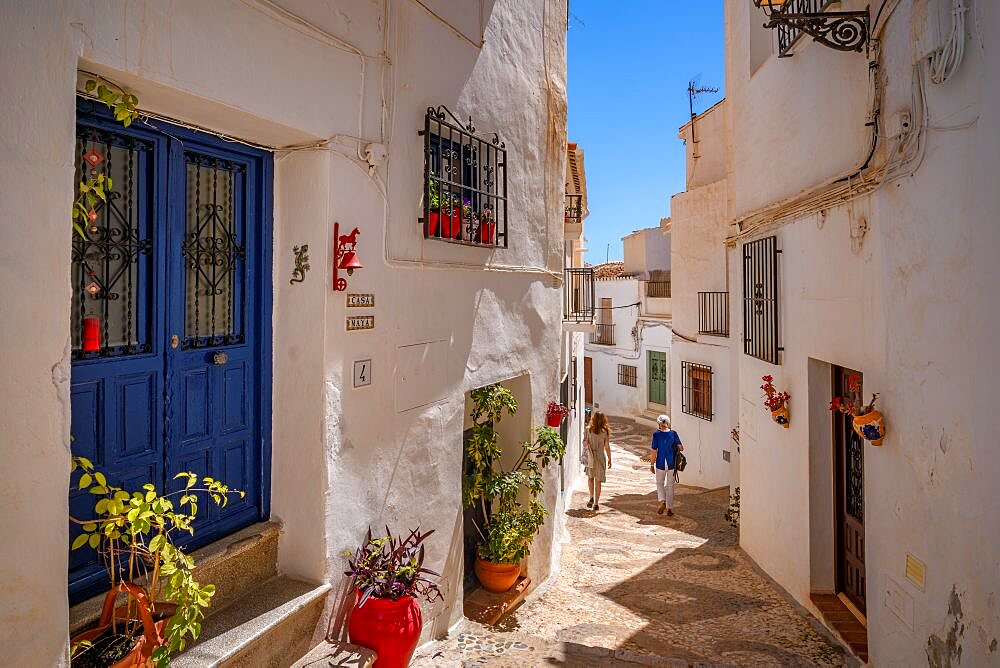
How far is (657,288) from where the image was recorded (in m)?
21.3

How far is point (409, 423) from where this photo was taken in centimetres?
461

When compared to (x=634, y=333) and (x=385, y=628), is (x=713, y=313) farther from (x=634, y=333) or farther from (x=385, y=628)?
(x=385, y=628)

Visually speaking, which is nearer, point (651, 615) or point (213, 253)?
point (213, 253)

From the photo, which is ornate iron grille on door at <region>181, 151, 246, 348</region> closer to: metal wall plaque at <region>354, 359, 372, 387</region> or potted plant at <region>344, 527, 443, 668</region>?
metal wall plaque at <region>354, 359, 372, 387</region>

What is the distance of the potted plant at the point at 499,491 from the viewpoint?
585cm

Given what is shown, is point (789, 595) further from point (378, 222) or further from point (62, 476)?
point (62, 476)

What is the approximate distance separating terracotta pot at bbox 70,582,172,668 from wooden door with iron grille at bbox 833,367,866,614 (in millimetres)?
5376

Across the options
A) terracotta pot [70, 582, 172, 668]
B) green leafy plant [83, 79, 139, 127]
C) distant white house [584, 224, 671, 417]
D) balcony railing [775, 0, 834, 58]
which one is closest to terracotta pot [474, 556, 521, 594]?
terracotta pot [70, 582, 172, 668]

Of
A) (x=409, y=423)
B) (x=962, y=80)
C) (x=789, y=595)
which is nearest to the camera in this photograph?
(x=962, y=80)

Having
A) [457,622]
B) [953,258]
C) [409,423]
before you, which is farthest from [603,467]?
[953,258]

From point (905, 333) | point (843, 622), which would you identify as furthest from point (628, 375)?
point (905, 333)

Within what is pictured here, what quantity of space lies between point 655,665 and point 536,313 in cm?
352

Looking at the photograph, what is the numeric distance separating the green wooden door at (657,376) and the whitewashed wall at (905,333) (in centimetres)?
1596

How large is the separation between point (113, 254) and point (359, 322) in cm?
143
